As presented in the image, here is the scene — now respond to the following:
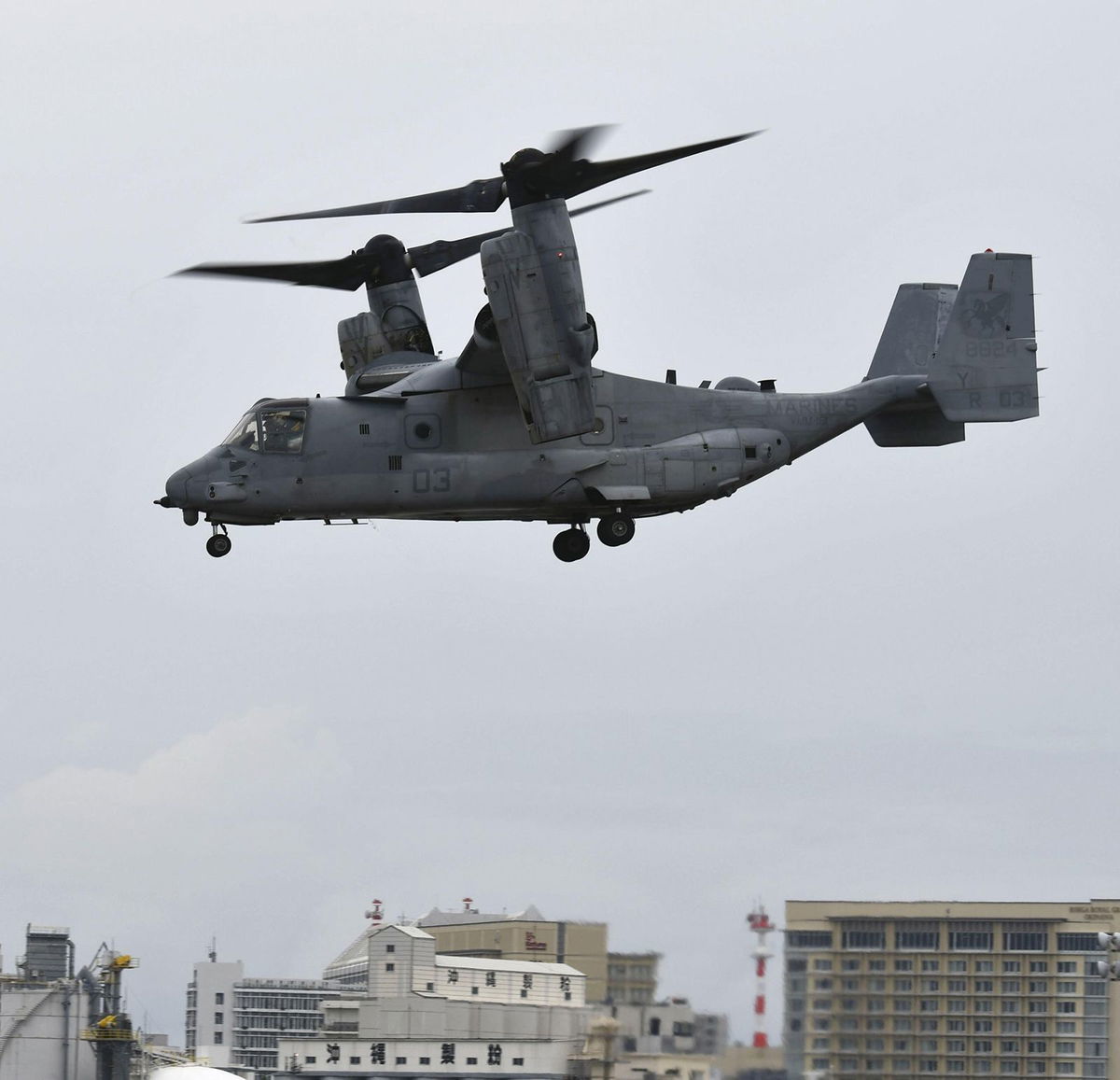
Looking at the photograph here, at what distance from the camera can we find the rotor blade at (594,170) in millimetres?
34875

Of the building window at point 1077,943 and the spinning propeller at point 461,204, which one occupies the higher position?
the spinning propeller at point 461,204

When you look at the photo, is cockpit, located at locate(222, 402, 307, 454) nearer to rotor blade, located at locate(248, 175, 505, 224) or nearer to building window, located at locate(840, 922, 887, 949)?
rotor blade, located at locate(248, 175, 505, 224)

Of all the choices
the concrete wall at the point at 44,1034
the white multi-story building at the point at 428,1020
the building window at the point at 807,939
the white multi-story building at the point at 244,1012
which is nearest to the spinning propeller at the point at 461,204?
the building window at the point at 807,939

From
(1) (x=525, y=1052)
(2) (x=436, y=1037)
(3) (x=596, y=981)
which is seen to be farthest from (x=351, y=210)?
(2) (x=436, y=1037)

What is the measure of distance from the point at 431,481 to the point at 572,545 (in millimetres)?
3819

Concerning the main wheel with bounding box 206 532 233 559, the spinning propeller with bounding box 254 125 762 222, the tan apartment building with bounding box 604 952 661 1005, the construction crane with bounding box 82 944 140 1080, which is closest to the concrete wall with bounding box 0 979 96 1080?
the construction crane with bounding box 82 944 140 1080

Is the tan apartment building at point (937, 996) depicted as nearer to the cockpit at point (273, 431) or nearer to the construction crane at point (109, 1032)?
the cockpit at point (273, 431)

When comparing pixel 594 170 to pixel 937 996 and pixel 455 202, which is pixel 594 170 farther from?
pixel 937 996

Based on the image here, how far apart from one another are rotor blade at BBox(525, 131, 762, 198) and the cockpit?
6500mm

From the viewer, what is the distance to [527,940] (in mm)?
54625

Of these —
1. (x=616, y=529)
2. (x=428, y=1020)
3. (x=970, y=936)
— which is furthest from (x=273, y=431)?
(x=428, y=1020)

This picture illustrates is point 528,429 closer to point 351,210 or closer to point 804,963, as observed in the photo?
point 351,210

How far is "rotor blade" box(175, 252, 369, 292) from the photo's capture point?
41531 mm

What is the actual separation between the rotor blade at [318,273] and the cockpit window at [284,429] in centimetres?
522
